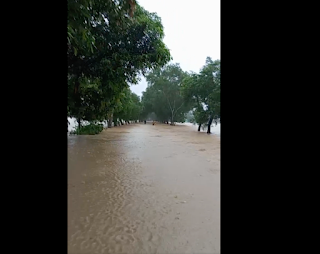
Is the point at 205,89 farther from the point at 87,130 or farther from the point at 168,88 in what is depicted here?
the point at 168,88

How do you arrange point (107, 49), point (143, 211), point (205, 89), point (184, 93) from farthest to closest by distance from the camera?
point (184, 93)
point (205, 89)
point (107, 49)
point (143, 211)

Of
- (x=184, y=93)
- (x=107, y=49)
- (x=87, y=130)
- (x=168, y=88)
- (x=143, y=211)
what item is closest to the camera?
(x=143, y=211)

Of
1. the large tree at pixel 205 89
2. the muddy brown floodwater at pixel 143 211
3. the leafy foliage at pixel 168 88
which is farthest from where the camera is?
the leafy foliage at pixel 168 88

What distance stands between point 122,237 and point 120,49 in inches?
220

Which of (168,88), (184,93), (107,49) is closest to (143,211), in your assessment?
(107,49)

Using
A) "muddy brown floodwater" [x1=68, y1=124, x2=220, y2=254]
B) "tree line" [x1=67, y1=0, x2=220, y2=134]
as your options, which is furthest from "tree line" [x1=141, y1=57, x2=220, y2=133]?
"muddy brown floodwater" [x1=68, y1=124, x2=220, y2=254]

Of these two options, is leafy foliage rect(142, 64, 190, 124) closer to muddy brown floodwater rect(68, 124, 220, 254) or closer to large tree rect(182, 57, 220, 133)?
large tree rect(182, 57, 220, 133)

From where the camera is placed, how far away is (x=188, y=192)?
128 inches

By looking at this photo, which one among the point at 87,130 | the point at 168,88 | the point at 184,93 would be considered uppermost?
the point at 168,88

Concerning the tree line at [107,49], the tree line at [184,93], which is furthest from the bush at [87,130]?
the tree line at [184,93]

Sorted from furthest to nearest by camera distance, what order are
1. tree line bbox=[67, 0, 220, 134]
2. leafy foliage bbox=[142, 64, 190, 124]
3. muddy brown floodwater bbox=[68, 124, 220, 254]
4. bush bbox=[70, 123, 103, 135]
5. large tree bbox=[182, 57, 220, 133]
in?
leafy foliage bbox=[142, 64, 190, 124] < large tree bbox=[182, 57, 220, 133] < bush bbox=[70, 123, 103, 135] < tree line bbox=[67, 0, 220, 134] < muddy brown floodwater bbox=[68, 124, 220, 254]

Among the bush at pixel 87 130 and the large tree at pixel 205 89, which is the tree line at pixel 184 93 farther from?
the bush at pixel 87 130
